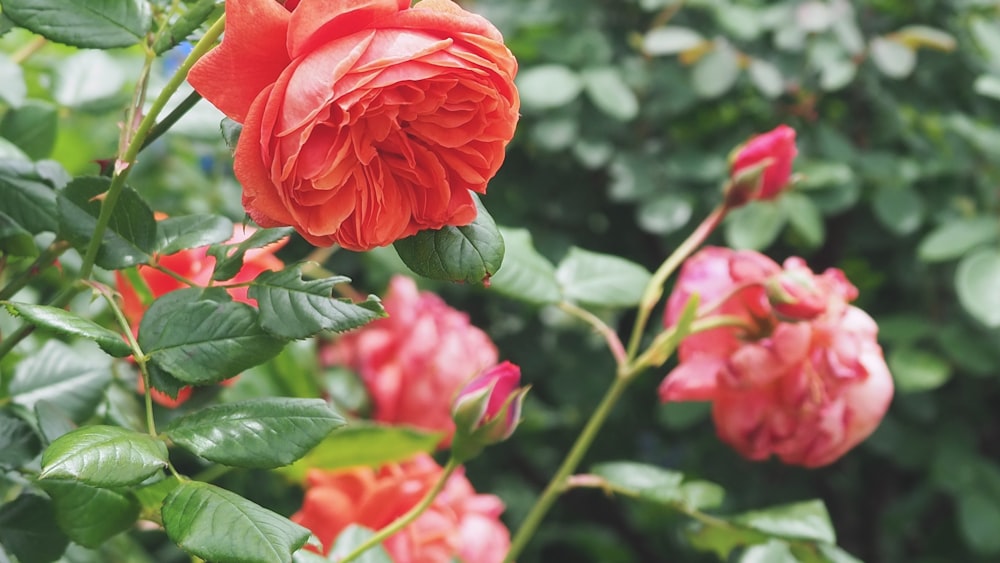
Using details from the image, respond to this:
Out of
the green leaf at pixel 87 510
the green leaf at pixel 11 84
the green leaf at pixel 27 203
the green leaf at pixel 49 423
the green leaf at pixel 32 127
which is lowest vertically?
the green leaf at pixel 87 510

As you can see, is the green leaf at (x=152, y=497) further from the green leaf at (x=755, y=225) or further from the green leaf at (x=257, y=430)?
the green leaf at (x=755, y=225)

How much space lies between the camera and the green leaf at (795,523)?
2.18 ft

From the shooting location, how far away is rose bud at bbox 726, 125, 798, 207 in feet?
2.26

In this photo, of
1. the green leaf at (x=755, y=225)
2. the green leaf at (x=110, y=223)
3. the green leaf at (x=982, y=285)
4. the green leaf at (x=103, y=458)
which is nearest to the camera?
the green leaf at (x=103, y=458)

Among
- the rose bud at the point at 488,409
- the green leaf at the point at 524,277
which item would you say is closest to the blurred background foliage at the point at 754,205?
the green leaf at the point at 524,277

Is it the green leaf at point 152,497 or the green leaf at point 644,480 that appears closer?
the green leaf at point 152,497

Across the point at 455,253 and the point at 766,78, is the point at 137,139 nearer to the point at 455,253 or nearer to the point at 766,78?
the point at 455,253

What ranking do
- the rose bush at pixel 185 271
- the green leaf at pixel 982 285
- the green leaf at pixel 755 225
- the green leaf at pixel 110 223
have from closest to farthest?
the green leaf at pixel 110 223, the rose bush at pixel 185 271, the green leaf at pixel 982 285, the green leaf at pixel 755 225

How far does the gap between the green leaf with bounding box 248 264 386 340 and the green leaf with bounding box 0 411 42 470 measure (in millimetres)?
143

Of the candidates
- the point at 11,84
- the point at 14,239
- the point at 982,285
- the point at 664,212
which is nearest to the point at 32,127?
the point at 11,84

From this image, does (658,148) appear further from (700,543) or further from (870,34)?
(700,543)

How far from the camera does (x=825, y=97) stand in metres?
1.35

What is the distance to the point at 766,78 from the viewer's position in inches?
46.7

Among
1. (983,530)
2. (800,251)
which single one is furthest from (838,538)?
(800,251)
